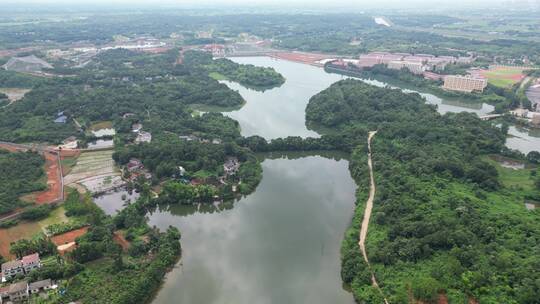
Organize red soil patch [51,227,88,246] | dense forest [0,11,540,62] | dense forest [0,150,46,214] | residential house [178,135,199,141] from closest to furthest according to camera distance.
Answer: red soil patch [51,227,88,246]
dense forest [0,150,46,214]
residential house [178,135,199,141]
dense forest [0,11,540,62]

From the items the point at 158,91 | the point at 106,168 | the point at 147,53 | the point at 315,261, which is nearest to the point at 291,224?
the point at 315,261

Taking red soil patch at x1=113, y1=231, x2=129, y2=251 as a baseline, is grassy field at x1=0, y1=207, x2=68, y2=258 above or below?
below

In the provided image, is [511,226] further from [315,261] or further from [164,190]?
[164,190]

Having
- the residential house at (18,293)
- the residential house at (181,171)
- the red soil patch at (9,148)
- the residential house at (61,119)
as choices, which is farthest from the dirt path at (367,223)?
the residential house at (61,119)

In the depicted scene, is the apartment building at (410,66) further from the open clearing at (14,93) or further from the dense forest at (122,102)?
the open clearing at (14,93)

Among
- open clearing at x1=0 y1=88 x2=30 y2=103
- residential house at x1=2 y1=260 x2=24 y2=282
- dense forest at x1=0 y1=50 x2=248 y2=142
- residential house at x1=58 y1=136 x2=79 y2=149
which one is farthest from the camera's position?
open clearing at x1=0 y1=88 x2=30 y2=103

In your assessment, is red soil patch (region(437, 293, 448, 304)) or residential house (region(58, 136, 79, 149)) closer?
red soil patch (region(437, 293, 448, 304))

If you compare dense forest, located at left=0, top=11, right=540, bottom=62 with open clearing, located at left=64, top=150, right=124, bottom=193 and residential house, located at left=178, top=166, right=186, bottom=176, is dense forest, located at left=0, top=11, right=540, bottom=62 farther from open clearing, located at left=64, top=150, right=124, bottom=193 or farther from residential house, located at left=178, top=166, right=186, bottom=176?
open clearing, located at left=64, top=150, right=124, bottom=193

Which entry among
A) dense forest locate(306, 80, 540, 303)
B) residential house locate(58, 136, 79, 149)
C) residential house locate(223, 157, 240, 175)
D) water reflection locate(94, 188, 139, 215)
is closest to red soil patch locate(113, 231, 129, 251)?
water reflection locate(94, 188, 139, 215)
